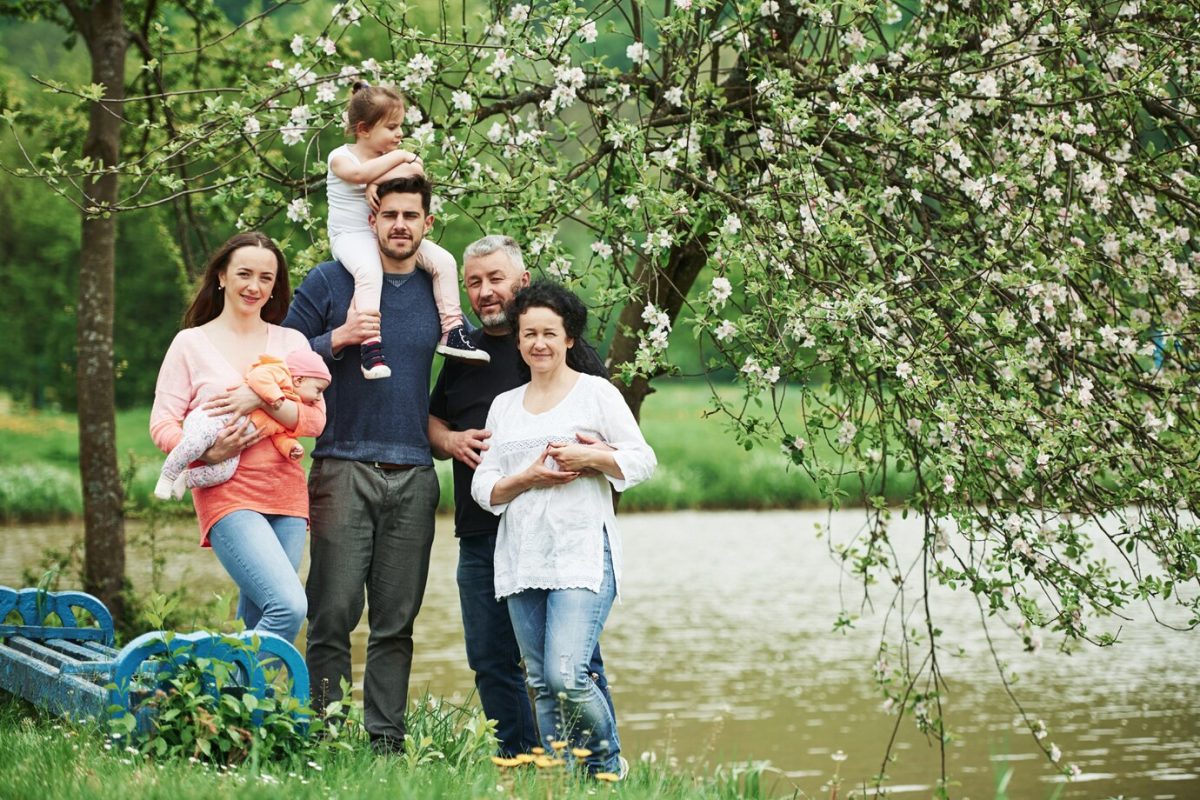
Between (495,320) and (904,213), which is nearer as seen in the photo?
(495,320)

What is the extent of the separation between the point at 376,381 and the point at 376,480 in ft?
1.05

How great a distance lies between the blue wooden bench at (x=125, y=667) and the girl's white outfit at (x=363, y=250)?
1.22m

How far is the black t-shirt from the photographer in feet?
15.4

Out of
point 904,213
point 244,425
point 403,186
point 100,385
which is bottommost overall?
point 244,425

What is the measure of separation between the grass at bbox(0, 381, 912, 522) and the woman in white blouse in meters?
16.2

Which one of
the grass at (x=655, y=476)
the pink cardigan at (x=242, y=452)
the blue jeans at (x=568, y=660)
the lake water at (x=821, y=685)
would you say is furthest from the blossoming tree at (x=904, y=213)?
the grass at (x=655, y=476)

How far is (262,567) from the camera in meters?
4.09

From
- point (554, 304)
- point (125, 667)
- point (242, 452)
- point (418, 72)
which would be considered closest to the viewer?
point (125, 667)

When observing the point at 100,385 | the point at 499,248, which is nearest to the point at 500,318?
the point at 499,248

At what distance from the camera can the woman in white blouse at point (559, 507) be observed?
4.18 metres

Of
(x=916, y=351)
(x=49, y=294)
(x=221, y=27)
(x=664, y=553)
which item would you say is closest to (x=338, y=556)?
(x=916, y=351)

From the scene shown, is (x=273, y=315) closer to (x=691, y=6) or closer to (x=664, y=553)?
(x=691, y=6)

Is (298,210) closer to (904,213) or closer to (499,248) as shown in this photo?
(499,248)

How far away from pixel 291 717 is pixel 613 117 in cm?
272
